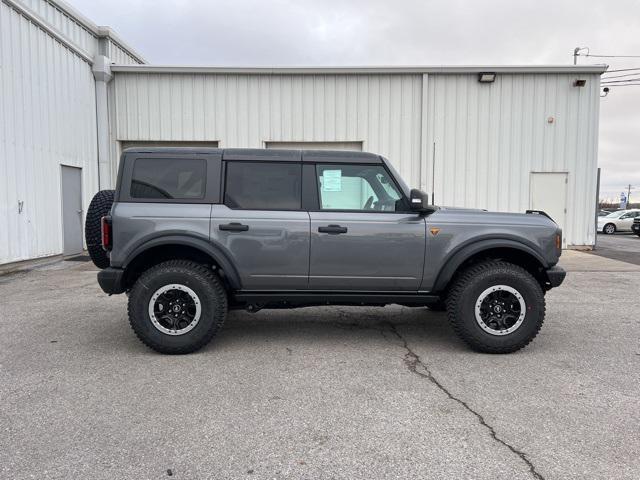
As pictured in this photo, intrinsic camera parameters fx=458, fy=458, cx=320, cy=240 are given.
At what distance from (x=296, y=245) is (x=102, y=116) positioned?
1029cm

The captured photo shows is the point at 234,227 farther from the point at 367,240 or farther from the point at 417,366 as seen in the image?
the point at 417,366

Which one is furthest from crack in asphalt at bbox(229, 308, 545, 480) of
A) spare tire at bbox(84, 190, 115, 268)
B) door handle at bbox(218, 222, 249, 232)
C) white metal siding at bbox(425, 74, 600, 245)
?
white metal siding at bbox(425, 74, 600, 245)

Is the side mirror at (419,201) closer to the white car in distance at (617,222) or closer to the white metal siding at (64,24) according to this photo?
the white metal siding at (64,24)

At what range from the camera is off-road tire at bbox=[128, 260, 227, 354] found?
13.7ft

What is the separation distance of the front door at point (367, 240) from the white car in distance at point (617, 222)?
25791mm

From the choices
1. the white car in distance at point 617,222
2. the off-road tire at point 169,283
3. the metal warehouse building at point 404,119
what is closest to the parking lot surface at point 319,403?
the off-road tire at point 169,283

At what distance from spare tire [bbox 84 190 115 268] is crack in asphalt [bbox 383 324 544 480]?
3093 mm

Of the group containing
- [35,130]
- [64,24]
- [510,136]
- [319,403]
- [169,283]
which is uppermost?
[64,24]

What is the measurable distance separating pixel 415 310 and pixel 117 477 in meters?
4.53

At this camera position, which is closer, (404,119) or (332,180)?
(332,180)

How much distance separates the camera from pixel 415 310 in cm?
626

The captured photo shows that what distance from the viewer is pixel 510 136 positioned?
1247 centimetres

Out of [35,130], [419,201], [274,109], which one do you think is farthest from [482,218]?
[35,130]

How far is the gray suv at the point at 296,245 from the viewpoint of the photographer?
4.22 meters
